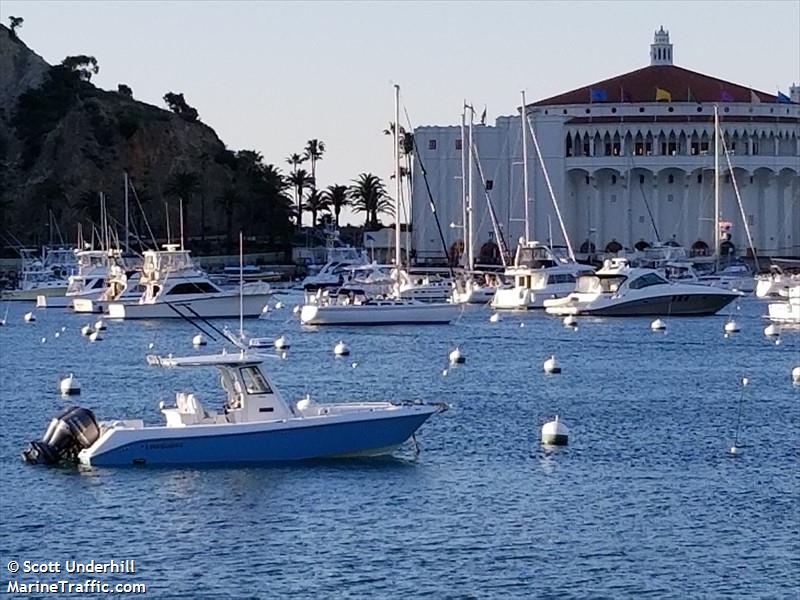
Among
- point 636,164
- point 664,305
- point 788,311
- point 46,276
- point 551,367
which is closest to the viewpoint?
point 551,367

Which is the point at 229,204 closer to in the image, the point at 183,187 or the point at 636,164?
the point at 183,187

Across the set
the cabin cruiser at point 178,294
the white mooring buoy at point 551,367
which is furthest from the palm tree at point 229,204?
the white mooring buoy at point 551,367

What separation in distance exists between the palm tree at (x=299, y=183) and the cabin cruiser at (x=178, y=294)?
280 feet

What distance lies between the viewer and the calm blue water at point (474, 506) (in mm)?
29078

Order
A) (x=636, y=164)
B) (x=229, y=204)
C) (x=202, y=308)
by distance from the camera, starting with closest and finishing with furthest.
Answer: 1. (x=202, y=308)
2. (x=636, y=164)
3. (x=229, y=204)

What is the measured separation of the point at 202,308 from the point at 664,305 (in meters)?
21.8

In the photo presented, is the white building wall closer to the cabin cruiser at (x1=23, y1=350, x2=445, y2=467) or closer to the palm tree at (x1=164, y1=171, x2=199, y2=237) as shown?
the palm tree at (x1=164, y1=171, x2=199, y2=237)

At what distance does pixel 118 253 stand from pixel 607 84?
176ft

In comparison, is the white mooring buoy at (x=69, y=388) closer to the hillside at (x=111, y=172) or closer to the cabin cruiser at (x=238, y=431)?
the cabin cruiser at (x=238, y=431)

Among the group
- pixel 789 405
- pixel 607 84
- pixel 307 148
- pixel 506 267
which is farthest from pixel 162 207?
pixel 789 405

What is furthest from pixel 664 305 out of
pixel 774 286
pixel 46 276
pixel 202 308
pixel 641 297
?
pixel 46 276

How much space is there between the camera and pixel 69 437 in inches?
1485

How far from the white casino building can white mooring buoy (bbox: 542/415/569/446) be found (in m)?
103

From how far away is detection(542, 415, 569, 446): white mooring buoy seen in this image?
1660 inches
